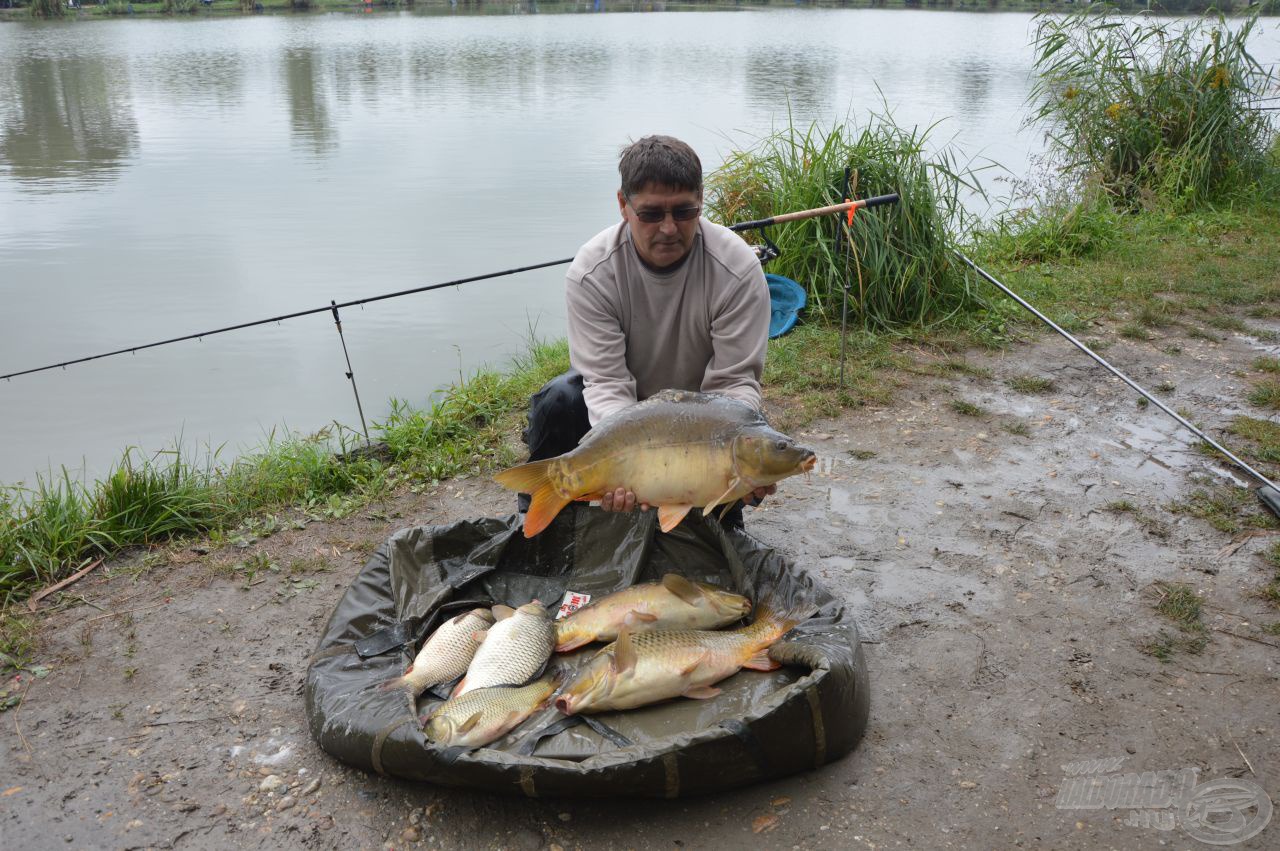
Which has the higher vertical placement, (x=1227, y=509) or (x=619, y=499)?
(x=619, y=499)

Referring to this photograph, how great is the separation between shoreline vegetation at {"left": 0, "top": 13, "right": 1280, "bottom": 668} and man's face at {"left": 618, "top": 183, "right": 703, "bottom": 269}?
1.40m

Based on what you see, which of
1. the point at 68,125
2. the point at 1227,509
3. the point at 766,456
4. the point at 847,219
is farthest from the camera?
the point at 68,125

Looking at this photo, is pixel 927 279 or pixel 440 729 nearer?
pixel 440 729

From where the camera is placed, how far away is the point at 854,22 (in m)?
30.1

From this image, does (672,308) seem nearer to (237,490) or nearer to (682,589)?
(682,589)

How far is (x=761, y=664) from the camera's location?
2135mm

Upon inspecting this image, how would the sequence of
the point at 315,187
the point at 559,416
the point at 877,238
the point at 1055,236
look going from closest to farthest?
the point at 559,416 < the point at 877,238 < the point at 1055,236 < the point at 315,187

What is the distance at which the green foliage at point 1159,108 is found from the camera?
676 centimetres

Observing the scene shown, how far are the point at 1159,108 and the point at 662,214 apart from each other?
624 centimetres

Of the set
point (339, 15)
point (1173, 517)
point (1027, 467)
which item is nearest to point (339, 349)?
point (1027, 467)

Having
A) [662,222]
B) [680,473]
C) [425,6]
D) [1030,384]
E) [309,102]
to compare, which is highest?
[425,6]

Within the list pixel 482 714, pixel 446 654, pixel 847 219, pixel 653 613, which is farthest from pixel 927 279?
pixel 482 714

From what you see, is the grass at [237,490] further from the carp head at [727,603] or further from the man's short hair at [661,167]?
the man's short hair at [661,167]

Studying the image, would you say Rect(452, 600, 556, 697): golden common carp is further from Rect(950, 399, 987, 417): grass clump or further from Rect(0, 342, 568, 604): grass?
Rect(950, 399, 987, 417): grass clump
